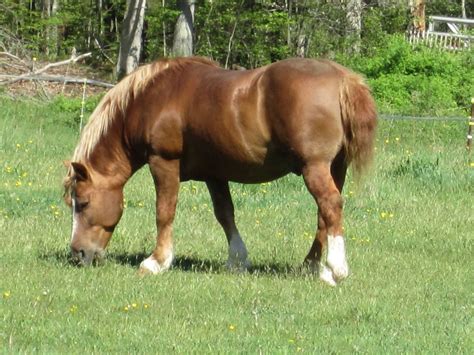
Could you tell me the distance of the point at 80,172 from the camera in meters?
10.0

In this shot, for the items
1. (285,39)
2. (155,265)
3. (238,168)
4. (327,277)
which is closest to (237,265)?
(155,265)

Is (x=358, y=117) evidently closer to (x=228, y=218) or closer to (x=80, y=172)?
(x=228, y=218)

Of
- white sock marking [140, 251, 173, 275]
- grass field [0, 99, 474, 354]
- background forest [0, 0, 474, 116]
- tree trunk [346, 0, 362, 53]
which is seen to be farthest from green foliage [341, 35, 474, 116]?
white sock marking [140, 251, 173, 275]

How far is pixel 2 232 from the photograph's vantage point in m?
11.5

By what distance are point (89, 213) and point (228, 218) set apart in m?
1.29

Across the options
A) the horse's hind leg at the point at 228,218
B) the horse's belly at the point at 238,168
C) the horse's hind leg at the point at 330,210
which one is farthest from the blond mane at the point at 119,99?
the horse's hind leg at the point at 330,210

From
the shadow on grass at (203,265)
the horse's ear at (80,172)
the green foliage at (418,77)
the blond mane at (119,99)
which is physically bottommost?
the green foliage at (418,77)

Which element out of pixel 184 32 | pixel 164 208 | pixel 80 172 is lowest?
pixel 184 32

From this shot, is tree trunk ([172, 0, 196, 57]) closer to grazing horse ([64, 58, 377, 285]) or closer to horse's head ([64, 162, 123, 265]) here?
grazing horse ([64, 58, 377, 285])

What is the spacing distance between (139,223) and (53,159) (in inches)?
220

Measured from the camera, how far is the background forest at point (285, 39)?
28719mm

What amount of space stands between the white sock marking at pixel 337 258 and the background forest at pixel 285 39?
56.1 feet

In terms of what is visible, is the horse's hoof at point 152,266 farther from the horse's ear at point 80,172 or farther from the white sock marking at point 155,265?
the horse's ear at point 80,172

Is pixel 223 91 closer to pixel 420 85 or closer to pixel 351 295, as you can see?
pixel 351 295
